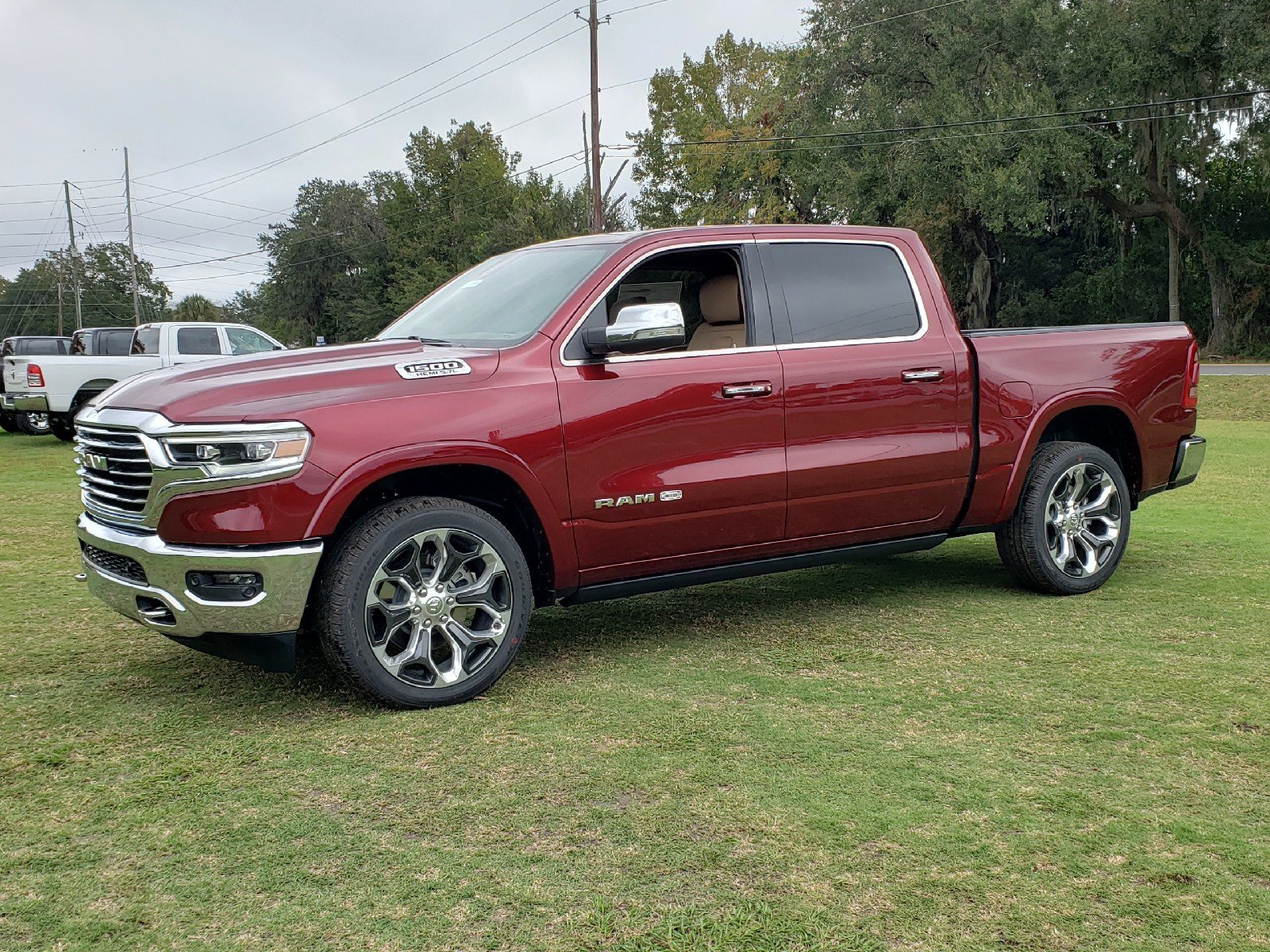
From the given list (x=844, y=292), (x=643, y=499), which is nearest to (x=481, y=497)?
(x=643, y=499)

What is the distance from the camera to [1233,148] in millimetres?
33438

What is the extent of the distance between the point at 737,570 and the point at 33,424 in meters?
17.2

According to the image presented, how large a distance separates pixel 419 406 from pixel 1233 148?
116ft

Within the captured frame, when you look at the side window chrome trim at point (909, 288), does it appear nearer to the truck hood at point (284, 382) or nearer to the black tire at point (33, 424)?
the truck hood at point (284, 382)

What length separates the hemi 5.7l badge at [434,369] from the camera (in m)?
4.54

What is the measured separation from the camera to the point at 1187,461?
6719mm

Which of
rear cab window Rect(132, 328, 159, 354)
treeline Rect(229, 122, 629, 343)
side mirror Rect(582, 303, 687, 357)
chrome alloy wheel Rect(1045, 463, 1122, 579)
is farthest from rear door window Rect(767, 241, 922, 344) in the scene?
treeline Rect(229, 122, 629, 343)

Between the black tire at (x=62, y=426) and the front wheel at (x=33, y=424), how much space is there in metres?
0.11

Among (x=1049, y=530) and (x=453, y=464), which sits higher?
(x=453, y=464)

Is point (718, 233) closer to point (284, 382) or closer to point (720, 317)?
point (720, 317)

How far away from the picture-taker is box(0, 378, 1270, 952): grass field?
2.84m

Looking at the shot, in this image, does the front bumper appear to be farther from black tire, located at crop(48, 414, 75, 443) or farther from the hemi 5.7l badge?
the hemi 5.7l badge

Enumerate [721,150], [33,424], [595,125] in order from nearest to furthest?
[33,424]
[595,125]
[721,150]

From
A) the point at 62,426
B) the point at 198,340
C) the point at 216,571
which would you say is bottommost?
the point at 62,426
